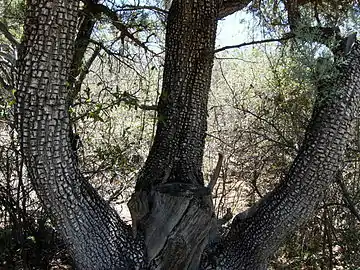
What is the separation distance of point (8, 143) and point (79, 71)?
107cm

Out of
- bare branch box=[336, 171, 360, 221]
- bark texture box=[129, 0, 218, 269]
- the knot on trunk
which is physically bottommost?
the knot on trunk

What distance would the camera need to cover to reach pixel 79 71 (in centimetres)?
337

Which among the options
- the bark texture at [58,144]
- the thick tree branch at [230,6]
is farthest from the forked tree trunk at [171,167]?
the thick tree branch at [230,6]

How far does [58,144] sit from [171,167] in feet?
3.67

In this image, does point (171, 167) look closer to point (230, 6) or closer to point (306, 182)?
point (306, 182)

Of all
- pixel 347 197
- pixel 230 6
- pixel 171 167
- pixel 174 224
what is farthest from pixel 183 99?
pixel 347 197

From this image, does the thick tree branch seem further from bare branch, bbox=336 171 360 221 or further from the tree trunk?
bare branch, bbox=336 171 360 221

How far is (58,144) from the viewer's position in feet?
8.25

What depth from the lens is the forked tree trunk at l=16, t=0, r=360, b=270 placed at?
238 centimetres

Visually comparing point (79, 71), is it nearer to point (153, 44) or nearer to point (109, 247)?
point (153, 44)

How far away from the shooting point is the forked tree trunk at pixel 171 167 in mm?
2377

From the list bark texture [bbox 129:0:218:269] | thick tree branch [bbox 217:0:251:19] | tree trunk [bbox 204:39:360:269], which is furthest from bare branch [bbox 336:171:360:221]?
thick tree branch [bbox 217:0:251:19]

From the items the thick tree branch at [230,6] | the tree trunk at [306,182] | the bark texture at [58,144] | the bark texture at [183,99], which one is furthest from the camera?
the thick tree branch at [230,6]

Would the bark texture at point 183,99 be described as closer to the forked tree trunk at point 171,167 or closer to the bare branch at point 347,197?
the forked tree trunk at point 171,167
